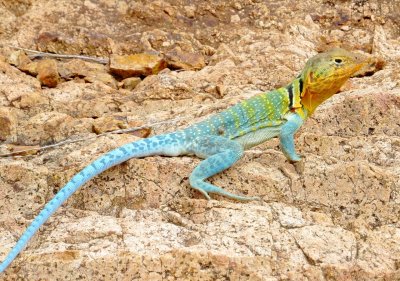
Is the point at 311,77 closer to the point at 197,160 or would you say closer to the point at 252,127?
the point at 252,127

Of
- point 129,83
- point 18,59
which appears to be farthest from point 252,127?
point 18,59

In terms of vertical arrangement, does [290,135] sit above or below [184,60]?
above

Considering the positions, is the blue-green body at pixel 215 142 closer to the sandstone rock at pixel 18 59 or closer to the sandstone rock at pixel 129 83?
the sandstone rock at pixel 129 83

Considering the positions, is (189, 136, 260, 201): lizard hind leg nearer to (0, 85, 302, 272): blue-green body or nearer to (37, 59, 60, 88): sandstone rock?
(0, 85, 302, 272): blue-green body

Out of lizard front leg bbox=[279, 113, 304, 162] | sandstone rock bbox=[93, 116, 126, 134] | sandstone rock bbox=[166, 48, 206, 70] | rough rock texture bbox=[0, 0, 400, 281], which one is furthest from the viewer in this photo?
sandstone rock bbox=[166, 48, 206, 70]

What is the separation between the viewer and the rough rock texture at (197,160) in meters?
2.84

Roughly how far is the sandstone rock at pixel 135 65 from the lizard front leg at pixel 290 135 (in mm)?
1988

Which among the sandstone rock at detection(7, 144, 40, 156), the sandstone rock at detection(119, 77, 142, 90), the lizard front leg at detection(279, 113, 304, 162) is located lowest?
the sandstone rock at detection(7, 144, 40, 156)

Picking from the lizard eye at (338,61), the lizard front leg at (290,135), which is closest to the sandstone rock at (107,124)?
the lizard front leg at (290,135)

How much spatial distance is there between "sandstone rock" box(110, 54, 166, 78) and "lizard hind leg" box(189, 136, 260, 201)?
2.00 meters

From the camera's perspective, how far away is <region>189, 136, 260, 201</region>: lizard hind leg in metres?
3.38

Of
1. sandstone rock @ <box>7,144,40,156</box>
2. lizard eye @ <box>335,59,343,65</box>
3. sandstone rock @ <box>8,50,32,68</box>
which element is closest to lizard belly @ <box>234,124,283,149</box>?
lizard eye @ <box>335,59,343,65</box>

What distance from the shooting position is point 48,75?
5344mm

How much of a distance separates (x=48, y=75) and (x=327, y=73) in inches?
100
